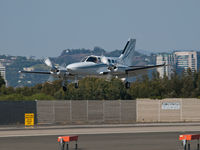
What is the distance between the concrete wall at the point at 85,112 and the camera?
61.3 meters

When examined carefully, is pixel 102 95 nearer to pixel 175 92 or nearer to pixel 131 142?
pixel 175 92

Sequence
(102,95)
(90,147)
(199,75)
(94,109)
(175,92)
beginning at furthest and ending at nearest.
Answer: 1. (199,75)
2. (175,92)
3. (102,95)
4. (94,109)
5. (90,147)

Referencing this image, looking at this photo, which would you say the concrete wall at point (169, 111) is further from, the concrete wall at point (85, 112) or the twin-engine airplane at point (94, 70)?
the twin-engine airplane at point (94, 70)

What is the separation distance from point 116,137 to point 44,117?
76.2 ft

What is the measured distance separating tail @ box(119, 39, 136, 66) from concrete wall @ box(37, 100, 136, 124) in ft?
19.6

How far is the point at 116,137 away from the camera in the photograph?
3956 cm

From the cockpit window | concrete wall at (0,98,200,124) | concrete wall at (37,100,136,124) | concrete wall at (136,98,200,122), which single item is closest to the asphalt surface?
the cockpit window

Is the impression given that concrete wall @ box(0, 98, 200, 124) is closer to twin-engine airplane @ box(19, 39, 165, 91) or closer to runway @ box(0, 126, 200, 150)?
twin-engine airplane @ box(19, 39, 165, 91)

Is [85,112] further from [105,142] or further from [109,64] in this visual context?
[105,142]

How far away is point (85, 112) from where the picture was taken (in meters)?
62.7

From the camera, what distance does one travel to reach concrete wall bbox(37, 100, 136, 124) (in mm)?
61312

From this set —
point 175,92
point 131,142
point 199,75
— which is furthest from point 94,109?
point 199,75

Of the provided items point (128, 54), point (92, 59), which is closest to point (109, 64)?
point (92, 59)

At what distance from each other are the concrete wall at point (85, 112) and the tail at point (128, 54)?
5983 millimetres
